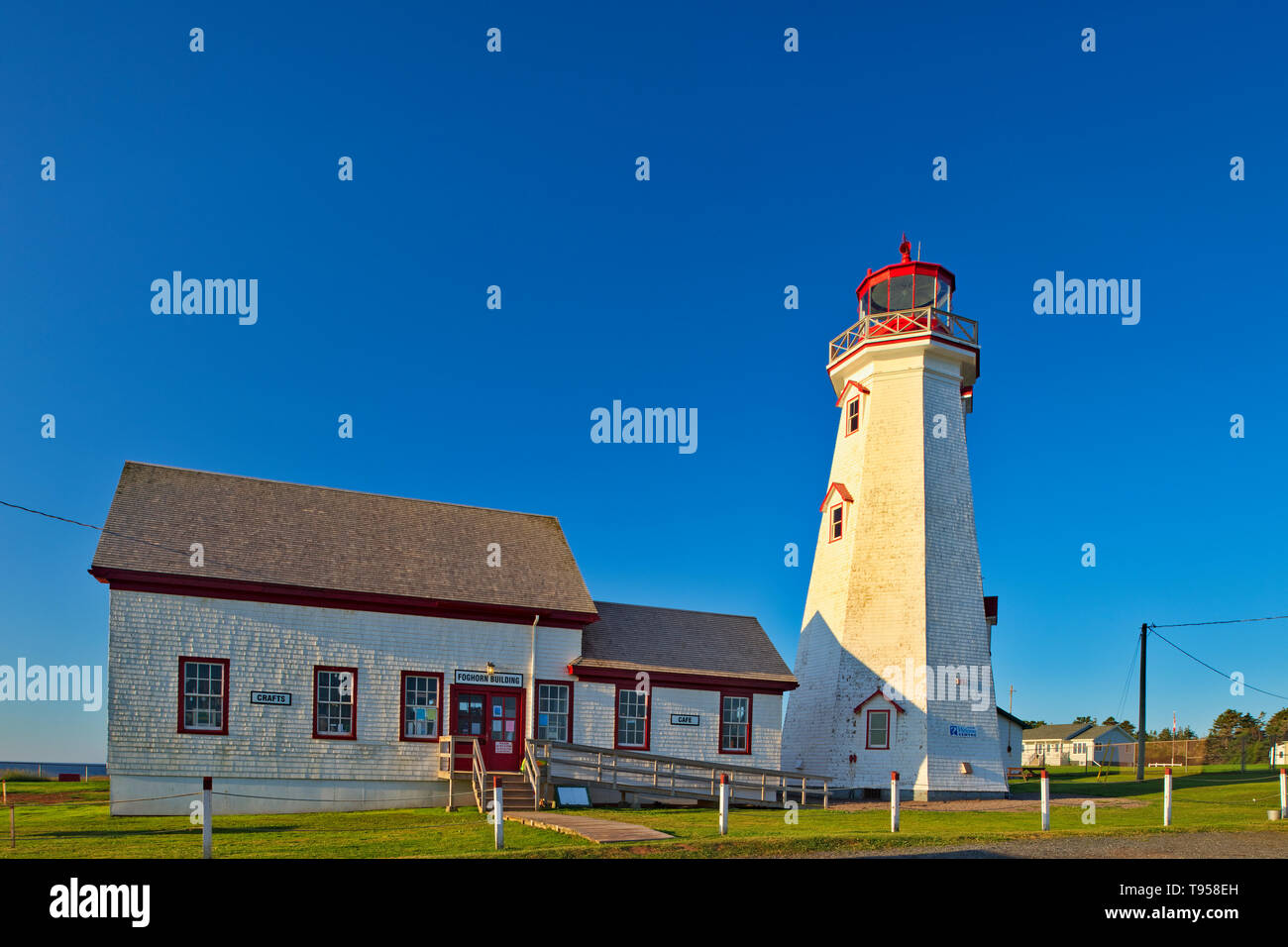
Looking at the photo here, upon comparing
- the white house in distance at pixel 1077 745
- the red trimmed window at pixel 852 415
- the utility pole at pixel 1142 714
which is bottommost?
the white house in distance at pixel 1077 745

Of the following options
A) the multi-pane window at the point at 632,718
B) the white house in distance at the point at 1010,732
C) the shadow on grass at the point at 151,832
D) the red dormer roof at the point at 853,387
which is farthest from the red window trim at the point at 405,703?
the white house in distance at the point at 1010,732

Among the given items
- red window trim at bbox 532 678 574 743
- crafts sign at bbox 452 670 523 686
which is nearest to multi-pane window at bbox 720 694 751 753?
red window trim at bbox 532 678 574 743

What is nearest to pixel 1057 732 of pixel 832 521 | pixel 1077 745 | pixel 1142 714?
pixel 1077 745

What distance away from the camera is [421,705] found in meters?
21.9

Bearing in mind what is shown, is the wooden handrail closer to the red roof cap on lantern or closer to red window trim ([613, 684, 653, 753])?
red window trim ([613, 684, 653, 753])

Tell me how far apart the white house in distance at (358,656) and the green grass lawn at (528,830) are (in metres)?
1.36

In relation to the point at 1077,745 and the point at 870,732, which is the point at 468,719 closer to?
the point at 870,732

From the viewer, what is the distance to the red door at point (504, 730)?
22.5m

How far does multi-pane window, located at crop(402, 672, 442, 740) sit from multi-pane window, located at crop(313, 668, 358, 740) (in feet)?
3.76

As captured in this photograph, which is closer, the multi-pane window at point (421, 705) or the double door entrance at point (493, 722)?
the multi-pane window at point (421, 705)

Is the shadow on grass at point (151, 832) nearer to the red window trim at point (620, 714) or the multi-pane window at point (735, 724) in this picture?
the red window trim at point (620, 714)

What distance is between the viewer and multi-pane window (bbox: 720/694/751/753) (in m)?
24.8
